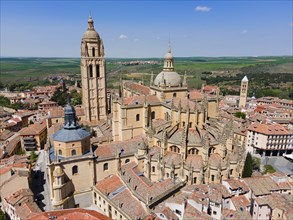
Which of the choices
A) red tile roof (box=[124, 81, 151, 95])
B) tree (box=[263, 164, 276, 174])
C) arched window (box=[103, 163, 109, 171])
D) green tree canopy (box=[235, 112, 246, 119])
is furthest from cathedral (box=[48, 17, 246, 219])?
green tree canopy (box=[235, 112, 246, 119])

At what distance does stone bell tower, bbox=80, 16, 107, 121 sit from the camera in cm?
6206

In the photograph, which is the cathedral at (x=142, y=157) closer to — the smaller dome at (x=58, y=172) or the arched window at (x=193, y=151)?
the arched window at (x=193, y=151)

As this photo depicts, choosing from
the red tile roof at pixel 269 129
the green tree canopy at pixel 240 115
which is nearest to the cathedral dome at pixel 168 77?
the red tile roof at pixel 269 129

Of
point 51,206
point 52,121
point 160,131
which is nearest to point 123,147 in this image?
point 160,131

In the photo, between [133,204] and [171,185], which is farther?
[171,185]

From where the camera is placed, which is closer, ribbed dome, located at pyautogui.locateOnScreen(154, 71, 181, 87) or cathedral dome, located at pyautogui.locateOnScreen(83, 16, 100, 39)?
ribbed dome, located at pyautogui.locateOnScreen(154, 71, 181, 87)

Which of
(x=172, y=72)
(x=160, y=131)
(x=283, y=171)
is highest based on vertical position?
(x=172, y=72)

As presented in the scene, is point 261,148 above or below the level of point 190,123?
below

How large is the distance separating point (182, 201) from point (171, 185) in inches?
180

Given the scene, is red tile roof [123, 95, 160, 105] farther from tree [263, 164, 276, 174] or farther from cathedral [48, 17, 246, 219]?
tree [263, 164, 276, 174]

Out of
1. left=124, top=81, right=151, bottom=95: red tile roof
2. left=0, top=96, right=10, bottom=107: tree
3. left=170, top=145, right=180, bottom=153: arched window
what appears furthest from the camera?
left=0, top=96, right=10, bottom=107: tree

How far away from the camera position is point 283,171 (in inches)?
2217

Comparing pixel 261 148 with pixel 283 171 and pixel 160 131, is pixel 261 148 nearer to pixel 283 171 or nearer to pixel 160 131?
pixel 283 171

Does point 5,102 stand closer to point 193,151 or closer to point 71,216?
point 71,216
